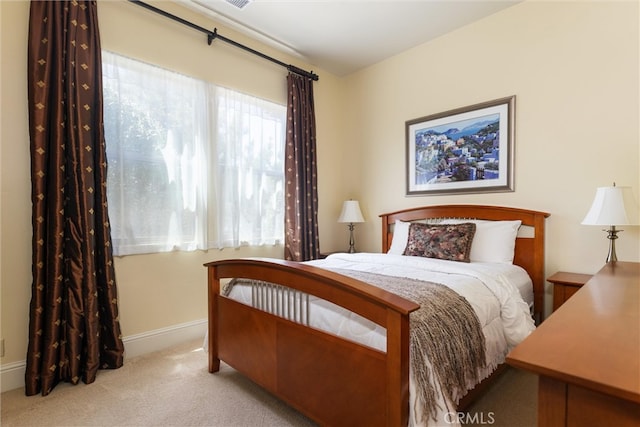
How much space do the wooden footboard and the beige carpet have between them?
0.16 meters

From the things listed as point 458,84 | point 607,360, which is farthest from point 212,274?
point 458,84

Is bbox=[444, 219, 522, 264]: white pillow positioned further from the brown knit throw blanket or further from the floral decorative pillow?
the brown knit throw blanket

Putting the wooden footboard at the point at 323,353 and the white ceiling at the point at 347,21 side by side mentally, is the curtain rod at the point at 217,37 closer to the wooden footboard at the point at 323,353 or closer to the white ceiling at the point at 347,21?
the white ceiling at the point at 347,21

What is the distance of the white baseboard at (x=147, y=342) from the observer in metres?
1.96

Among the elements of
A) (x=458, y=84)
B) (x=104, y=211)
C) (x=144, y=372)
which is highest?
(x=458, y=84)

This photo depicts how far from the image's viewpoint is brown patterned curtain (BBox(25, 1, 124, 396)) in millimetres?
1940

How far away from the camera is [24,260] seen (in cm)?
201

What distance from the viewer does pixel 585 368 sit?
0.67 metres

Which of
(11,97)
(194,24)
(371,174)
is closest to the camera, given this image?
(11,97)

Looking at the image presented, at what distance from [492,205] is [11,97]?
3.62m

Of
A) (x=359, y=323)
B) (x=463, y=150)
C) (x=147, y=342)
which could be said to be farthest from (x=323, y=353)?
(x=463, y=150)

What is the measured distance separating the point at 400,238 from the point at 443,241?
21.1 inches

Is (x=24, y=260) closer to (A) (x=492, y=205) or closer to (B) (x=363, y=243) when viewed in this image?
(B) (x=363, y=243)

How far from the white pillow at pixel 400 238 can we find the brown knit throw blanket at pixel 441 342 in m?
1.36
